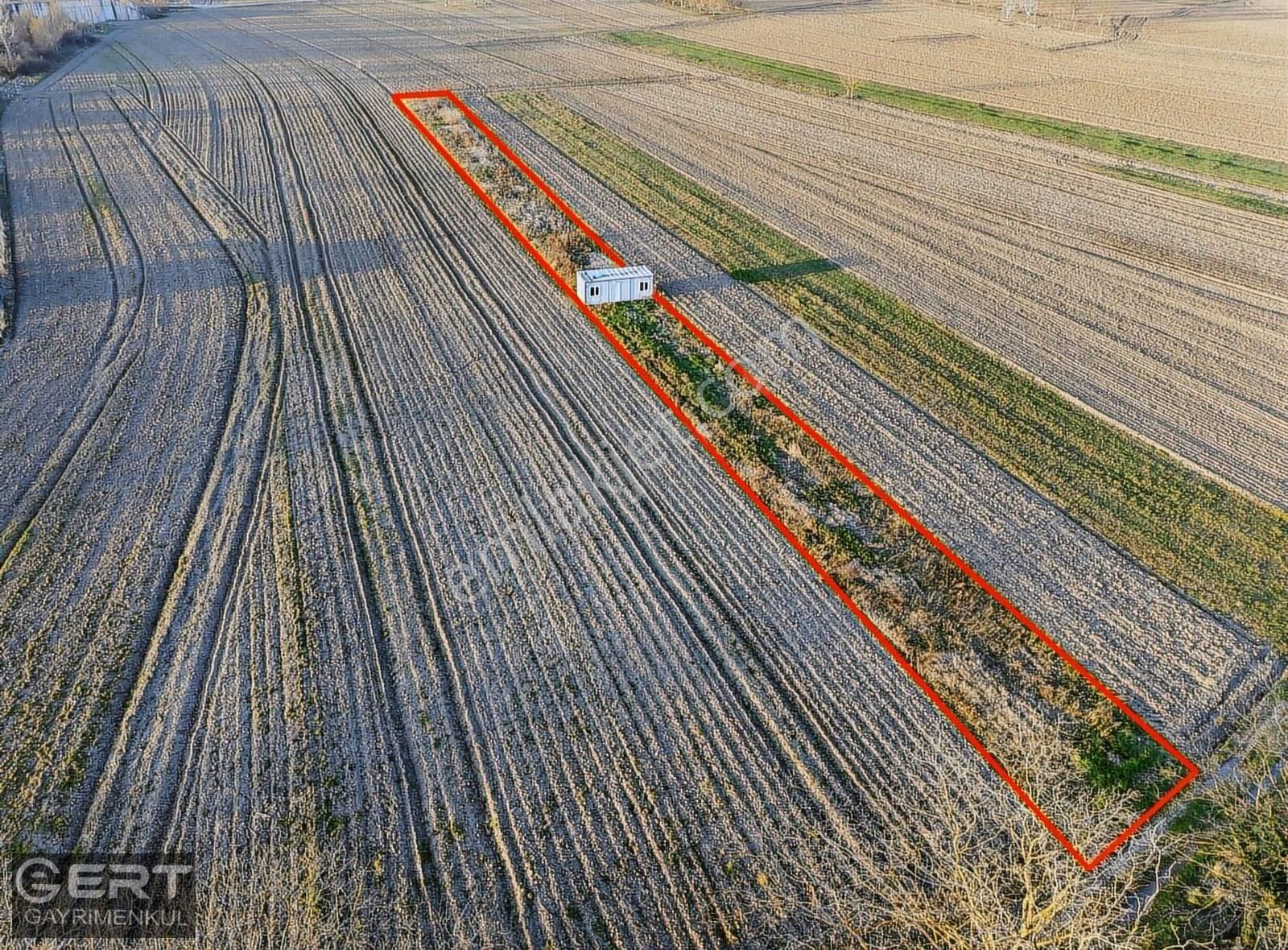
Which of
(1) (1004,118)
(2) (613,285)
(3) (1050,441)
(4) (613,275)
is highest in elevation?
(1) (1004,118)

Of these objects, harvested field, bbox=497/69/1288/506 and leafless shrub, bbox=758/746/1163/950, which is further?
harvested field, bbox=497/69/1288/506

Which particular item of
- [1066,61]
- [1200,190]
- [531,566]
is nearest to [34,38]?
[531,566]

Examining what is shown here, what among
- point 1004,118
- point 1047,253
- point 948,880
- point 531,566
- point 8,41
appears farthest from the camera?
point 8,41

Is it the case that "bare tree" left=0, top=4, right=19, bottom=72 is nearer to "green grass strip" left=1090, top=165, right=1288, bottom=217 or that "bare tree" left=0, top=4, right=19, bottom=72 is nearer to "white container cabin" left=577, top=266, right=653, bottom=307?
"white container cabin" left=577, top=266, right=653, bottom=307

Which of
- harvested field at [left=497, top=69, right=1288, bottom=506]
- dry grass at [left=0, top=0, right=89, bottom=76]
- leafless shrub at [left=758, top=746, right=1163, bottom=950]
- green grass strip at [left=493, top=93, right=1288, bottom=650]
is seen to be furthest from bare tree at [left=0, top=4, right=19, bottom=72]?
leafless shrub at [left=758, top=746, right=1163, bottom=950]

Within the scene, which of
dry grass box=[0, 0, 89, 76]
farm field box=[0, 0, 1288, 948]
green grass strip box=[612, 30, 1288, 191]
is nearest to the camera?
farm field box=[0, 0, 1288, 948]

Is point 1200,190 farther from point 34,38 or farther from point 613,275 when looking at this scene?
point 34,38
